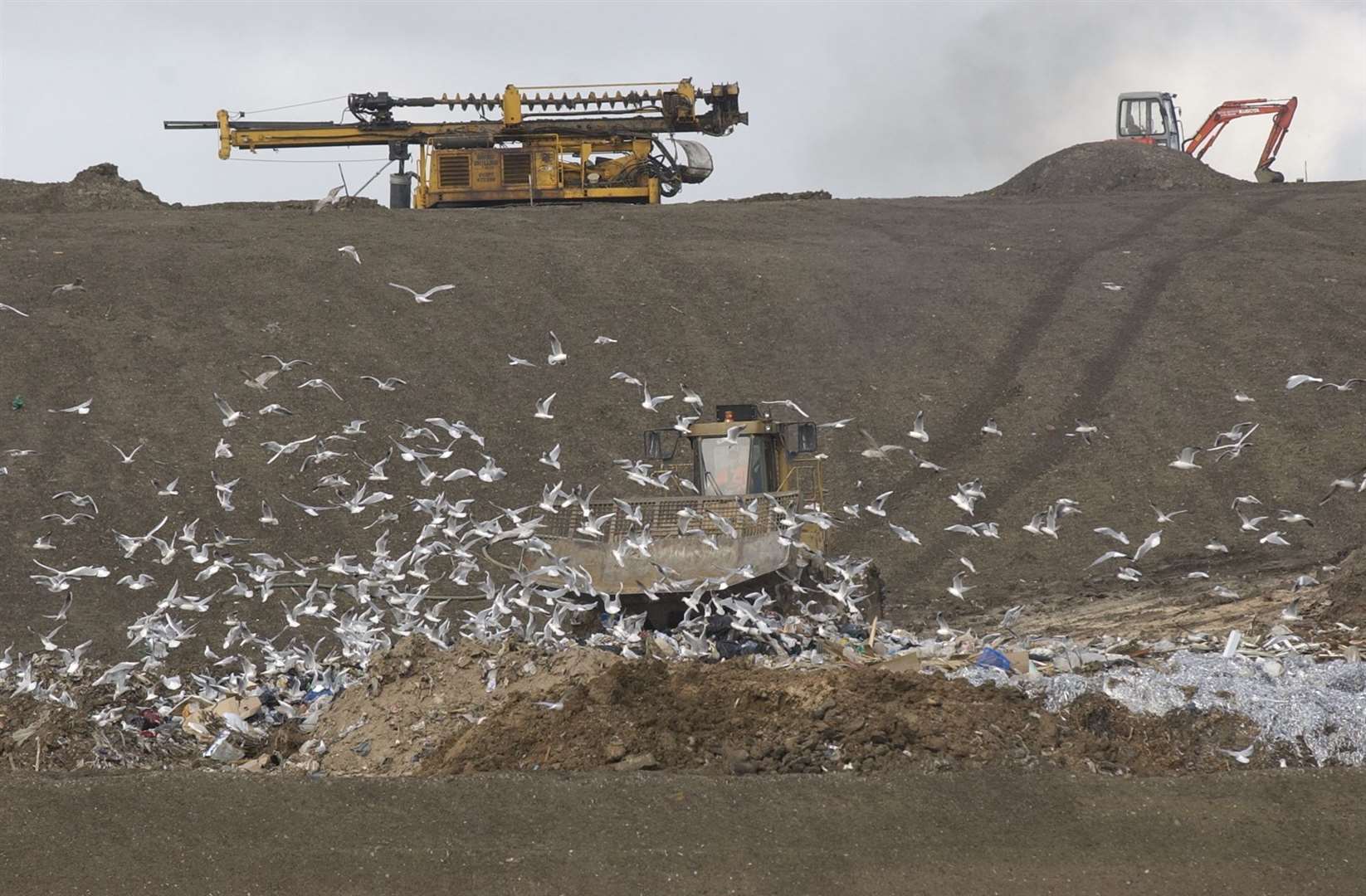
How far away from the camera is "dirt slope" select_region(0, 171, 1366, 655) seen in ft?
81.9

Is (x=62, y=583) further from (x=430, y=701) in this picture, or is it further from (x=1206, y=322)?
(x=1206, y=322)

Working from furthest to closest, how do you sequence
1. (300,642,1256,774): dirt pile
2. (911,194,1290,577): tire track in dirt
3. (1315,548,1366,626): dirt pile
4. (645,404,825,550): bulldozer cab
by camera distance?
1. (911,194,1290,577): tire track in dirt
2. (645,404,825,550): bulldozer cab
3. (1315,548,1366,626): dirt pile
4. (300,642,1256,774): dirt pile

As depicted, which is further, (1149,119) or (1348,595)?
(1149,119)

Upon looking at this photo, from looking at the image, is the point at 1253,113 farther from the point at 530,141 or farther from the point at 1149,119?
the point at 530,141

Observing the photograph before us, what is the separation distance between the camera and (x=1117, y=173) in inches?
1860

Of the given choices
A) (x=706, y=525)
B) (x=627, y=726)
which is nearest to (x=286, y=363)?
(x=706, y=525)

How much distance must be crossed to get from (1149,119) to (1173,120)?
2.78 feet

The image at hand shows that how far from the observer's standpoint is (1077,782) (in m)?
11.4

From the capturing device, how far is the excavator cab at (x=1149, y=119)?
54531 mm

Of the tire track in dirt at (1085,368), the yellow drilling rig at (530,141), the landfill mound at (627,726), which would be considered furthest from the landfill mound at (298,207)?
the landfill mound at (627,726)

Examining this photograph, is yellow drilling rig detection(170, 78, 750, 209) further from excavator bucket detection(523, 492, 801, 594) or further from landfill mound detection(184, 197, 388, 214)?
excavator bucket detection(523, 492, 801, 594)

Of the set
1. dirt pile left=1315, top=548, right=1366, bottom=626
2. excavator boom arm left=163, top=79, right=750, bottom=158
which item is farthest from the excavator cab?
dirt pile left=1315, top=548, right=1366, bottom=626

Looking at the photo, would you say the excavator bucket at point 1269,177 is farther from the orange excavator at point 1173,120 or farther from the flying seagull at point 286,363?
the flying seagull at point 286,363

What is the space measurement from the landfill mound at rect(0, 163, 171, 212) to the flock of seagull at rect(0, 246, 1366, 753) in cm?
1554
